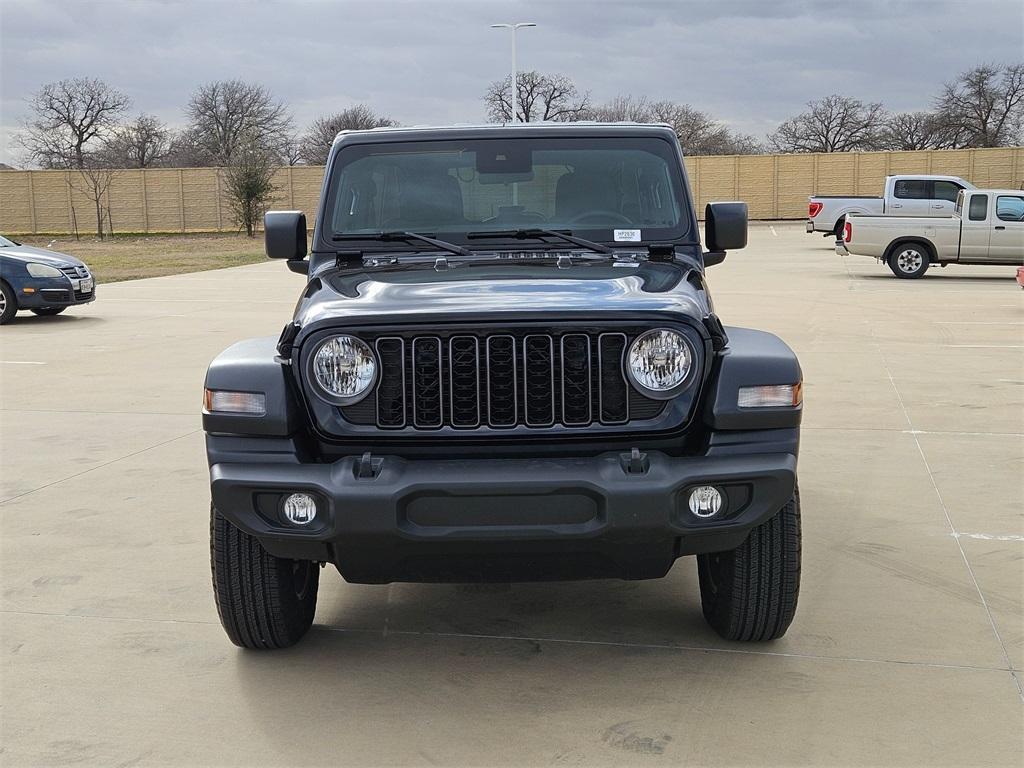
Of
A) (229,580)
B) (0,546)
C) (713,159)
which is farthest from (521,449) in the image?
(713,159)

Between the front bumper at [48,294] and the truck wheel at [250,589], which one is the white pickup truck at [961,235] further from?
the truck wheel at [250,589]

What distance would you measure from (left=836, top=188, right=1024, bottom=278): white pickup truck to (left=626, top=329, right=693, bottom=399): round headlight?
18906 mm

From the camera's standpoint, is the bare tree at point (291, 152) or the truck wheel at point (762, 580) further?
the bare tree at point (291, 152)

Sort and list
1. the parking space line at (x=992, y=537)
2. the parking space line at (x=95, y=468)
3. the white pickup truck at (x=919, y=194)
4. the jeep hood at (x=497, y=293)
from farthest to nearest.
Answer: the white pickup truck at (x=919, y=194) → the parking space line at (x=95, y=468) → the parking space line at (x=992, y=537) → the jeep hood at (x=497, y=293)

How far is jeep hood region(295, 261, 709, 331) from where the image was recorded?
3713 mm

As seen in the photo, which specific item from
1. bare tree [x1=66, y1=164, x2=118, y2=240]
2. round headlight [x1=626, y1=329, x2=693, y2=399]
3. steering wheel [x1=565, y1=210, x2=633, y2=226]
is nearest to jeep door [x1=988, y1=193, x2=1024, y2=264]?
steering wheel [x1=565, y1=210, x2=633, y2=226]

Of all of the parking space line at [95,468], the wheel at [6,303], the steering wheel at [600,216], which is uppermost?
the steering wheel at [600,216]

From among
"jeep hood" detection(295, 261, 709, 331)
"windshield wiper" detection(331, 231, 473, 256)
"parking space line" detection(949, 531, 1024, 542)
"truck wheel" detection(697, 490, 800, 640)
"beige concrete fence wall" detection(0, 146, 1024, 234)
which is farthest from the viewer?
"beige concrete fence wall" detection(0, 146, 1024, 234)

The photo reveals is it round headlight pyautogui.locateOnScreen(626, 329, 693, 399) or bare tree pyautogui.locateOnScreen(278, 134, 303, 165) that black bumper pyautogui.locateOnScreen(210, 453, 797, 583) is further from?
bare tree pyautogui.locateOnScreen(278, 134, 303, 165)

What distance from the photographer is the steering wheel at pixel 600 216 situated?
4902 millimetres

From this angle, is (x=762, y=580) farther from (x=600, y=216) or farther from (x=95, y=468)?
(x=95, y=468)

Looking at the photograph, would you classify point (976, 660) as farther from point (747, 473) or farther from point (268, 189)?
point (268, 189)

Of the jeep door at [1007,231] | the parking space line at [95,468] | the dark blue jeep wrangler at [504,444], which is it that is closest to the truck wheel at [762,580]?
the dark blue jeep wrangler at [504,444]

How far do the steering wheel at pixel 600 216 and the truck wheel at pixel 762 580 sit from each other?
1.49m
